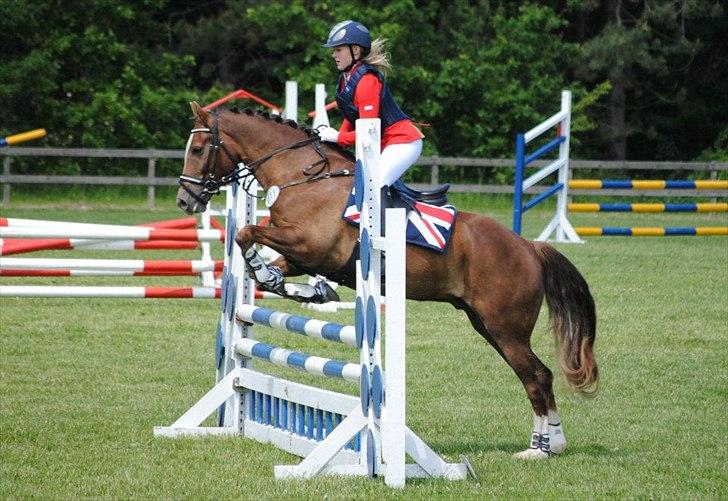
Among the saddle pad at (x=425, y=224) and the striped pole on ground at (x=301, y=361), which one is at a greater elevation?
the saddle pad at (x=425, y=224)

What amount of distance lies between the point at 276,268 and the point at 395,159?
2.83ft

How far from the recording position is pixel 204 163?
6.75 meters

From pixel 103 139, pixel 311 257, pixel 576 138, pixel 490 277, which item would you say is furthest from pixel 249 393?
pixel 576 138

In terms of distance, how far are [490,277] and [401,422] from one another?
1.29 metres

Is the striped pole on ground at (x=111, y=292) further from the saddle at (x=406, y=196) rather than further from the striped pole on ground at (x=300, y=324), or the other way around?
the saddle at (x=406, y=196)

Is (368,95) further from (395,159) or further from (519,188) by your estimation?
(519,188)

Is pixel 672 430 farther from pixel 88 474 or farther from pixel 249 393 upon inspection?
pixel 88 474

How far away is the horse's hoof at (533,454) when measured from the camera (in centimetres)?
631

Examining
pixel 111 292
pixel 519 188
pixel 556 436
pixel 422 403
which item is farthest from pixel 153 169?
pixel 556 436

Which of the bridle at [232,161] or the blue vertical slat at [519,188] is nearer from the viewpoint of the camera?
the bridle at [232,161]

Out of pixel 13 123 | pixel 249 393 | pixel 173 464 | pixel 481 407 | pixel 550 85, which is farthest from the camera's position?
pixel 550 85

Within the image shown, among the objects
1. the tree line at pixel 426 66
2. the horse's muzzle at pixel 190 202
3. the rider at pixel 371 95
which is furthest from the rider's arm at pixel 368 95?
A: the tree line at pixel 426 66

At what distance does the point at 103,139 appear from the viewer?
29328 millimetres

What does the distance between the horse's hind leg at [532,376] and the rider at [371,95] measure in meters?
0.92
